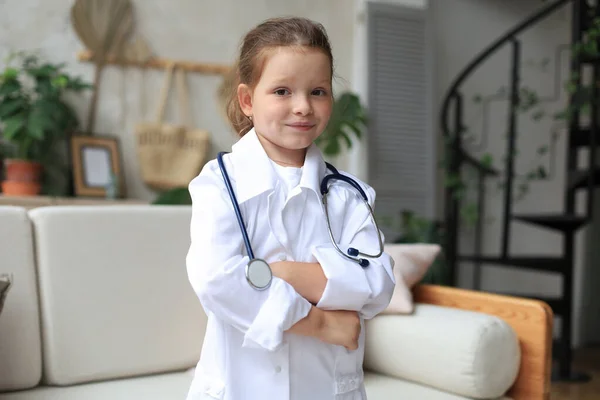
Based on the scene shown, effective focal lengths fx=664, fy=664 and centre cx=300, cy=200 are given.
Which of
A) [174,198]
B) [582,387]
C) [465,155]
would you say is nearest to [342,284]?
[174,198]

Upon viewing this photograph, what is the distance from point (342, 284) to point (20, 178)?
8.43 feet

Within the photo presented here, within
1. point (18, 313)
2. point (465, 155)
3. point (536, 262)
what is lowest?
point (536, 262)

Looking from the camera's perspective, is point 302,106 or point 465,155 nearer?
point 302,106

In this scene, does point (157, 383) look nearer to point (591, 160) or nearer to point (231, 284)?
point (231, 284)

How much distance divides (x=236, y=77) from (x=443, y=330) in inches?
37.4

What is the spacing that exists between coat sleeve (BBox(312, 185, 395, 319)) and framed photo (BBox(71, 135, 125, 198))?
8.14 feet

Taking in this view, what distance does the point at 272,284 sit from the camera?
97 cm

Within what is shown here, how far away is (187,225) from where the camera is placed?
6.11 ft

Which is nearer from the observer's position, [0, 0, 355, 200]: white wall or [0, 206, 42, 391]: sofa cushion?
[0, 206, 42, 391]: sofa cushion

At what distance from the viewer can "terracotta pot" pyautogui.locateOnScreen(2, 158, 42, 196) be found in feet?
10.3

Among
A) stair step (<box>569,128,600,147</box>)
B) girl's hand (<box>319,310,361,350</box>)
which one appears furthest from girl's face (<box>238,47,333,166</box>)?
stair step (<box>569,128,600,147</box>)

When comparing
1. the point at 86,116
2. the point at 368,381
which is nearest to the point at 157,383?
the point at 368,381

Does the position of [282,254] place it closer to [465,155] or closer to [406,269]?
[406,269]

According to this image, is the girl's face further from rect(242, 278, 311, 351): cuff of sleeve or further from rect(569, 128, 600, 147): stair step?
rect(569, 128, 600, 147): stair step
